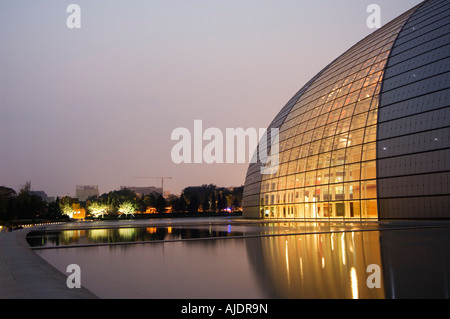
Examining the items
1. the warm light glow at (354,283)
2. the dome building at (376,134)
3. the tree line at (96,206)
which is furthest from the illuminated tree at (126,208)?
the warm light glow at (354,283)

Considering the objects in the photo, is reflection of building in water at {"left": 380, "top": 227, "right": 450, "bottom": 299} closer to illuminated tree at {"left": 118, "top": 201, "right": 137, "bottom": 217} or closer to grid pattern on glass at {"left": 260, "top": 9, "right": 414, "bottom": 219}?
grid pattern on glass at {"left": 260, "top": 9, "right": 414, "bottom": 219}

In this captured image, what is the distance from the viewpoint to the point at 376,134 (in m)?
44.2

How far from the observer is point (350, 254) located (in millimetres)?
15703

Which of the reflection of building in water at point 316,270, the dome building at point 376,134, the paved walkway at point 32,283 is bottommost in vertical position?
the reflection of building in water at point 316,270

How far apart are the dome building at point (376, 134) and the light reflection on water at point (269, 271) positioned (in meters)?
22.0

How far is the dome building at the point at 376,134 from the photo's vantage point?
38.6 m

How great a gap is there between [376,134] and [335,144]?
6.63 metres

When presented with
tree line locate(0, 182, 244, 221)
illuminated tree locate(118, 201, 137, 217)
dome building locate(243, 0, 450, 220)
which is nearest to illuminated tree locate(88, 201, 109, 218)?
tree line locate(0, 182, 244, 221)

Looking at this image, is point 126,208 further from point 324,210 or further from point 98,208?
point 324,210

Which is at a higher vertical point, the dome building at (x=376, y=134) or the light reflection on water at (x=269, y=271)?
the dome building at (x=376, y=134)

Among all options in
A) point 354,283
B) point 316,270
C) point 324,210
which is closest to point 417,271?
point 354,283

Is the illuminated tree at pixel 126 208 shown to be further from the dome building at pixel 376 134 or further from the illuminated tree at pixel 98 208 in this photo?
the dome building at pixel 376 134

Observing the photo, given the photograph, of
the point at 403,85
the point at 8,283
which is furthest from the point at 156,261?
the point at 403,85
